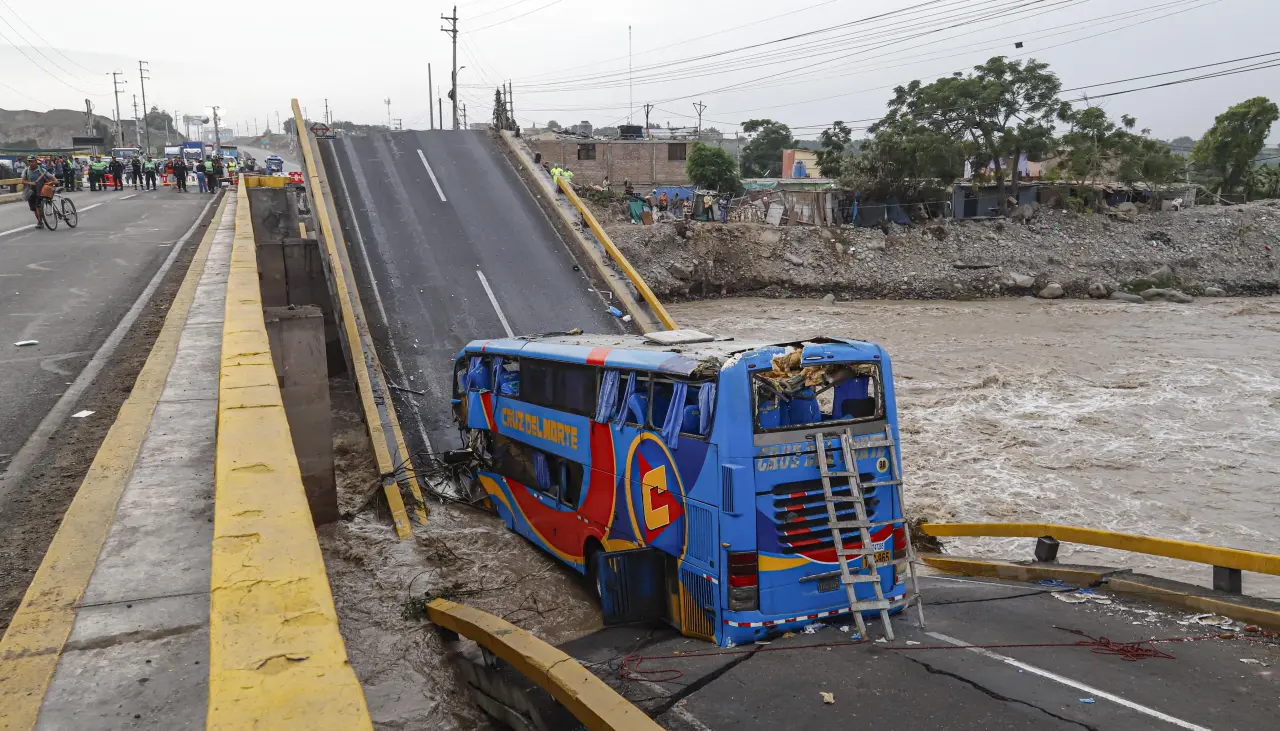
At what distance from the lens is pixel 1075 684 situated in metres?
7.21

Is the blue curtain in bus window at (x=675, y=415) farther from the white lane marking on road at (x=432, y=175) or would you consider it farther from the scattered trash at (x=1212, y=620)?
the white lane marking on road at (x=432, y=175)

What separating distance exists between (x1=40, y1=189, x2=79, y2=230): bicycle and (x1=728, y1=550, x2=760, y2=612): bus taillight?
21715mm

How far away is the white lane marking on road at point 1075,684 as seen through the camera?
6.52m

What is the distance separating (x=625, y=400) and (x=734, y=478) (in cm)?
207

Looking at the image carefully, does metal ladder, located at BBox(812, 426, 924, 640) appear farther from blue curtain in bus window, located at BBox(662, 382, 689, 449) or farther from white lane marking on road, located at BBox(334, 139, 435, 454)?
white lane marking on road, located at BBox(334, 139, 435, 454)

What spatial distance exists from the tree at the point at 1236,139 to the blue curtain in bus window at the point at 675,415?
54.8m

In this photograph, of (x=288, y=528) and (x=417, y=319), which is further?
(x=417, y=319)

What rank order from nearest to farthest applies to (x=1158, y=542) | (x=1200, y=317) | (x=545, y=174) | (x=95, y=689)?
1. (x=95, y=689)
2. (x=1158, y=542)
3. (x=545, y=174)
4. (x=1200, y=317)

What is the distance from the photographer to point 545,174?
27.6 m

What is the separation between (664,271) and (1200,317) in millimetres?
21057

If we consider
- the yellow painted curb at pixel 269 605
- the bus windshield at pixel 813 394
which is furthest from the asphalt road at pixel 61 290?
the bus windshield at pixel 813 394

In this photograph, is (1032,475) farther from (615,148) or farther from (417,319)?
(615,148)

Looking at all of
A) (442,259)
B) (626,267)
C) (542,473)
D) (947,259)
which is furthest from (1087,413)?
(947,259)

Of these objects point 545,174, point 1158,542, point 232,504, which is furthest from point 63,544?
point 545,174
